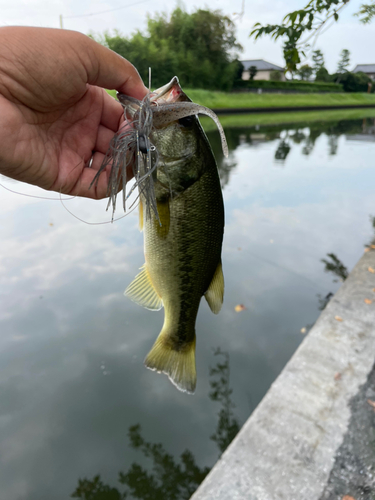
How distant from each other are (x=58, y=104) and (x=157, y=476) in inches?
105

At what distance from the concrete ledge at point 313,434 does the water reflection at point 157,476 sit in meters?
0.48

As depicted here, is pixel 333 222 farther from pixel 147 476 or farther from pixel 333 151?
pixel 333 151

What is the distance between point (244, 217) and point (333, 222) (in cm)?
176

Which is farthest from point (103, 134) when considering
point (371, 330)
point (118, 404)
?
point (371, 330)

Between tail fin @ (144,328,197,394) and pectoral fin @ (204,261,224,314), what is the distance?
0.91ft

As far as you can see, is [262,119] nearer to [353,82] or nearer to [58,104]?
[58,104]

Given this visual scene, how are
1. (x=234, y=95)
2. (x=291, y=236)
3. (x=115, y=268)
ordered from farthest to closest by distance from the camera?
(x=234, y=95), (x=291, y=236), (x=115, y=268)

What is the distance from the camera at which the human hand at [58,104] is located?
4.51ft

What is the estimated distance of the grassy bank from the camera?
26.0 m

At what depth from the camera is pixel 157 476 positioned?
8.77 ft

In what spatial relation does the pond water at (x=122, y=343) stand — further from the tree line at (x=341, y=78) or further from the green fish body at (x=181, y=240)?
the tree line at (x=341, y=78)

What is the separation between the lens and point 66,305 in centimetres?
421

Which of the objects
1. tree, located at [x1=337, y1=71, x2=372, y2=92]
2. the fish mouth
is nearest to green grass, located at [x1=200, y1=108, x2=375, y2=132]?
the fish mouth

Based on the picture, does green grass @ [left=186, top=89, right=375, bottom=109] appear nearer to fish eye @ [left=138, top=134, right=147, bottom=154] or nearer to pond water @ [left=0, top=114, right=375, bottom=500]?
pond water @ [left=0, top=114, right=375, bottom=500]
